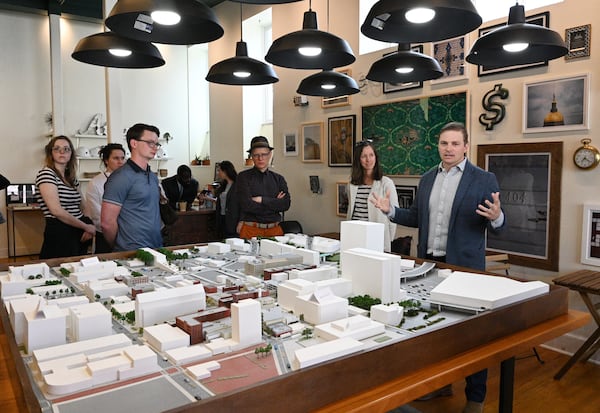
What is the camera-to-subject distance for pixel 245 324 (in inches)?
57.5

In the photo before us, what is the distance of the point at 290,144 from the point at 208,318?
215 inches

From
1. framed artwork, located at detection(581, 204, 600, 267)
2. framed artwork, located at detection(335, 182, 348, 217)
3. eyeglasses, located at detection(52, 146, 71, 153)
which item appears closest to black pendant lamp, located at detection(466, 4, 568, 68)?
framed artwork, located at detection(581, 204, 600, 267)

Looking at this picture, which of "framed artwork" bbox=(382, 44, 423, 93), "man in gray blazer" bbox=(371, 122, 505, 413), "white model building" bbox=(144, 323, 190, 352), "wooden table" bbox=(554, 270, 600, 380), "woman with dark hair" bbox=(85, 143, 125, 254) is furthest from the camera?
"framed artwork" bbox=(382, 44, 423, 93)

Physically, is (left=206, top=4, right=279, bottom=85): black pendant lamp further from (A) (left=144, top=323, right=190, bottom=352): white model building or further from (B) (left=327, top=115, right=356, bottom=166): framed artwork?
(B) (left=327, top=115, right=356, bottom=166): framed artwork

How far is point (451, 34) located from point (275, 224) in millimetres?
2626

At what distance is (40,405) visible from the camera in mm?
1099

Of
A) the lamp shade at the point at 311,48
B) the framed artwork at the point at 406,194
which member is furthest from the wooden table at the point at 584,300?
the lamp shade at the point at 311,48

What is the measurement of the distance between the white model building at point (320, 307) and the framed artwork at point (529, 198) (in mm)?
2384

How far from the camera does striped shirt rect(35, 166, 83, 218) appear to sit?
3795 mm

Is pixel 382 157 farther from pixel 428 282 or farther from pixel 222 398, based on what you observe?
pixel 222 398

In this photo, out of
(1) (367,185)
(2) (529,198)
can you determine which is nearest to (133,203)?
(1) (367,185)

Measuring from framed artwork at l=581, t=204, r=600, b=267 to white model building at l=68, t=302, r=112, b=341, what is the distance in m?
3.50

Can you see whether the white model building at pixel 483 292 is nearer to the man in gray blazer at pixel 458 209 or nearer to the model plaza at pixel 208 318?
the model plaza at pixel 208 318

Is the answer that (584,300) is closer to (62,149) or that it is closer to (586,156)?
(586,156)
